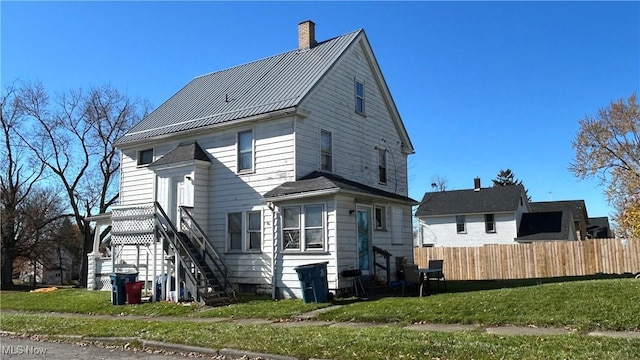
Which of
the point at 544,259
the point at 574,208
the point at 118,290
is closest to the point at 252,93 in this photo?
the point at 118,290

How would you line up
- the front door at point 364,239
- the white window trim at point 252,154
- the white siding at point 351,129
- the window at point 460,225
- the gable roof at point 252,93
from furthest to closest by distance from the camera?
1. the window at point 460,225
2. the gable roof at point 252,93
3. the white window trim at point 252,154
4. the white siding at point 351,129
5. the front door at point 364,239

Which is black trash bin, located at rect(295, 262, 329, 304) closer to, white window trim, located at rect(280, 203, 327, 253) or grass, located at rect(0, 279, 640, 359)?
grass, located at rect(0, 279, 640, 359)

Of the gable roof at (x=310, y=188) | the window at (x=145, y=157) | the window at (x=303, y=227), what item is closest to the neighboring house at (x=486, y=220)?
the gable roof at (x=310, y=188)

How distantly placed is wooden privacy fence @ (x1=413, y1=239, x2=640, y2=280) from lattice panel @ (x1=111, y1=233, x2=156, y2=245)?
1669 cm

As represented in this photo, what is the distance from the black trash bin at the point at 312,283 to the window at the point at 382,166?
Answer: 8133 millimetres

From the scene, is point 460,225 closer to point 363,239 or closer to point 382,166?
point 382,166

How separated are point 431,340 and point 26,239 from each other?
135ft

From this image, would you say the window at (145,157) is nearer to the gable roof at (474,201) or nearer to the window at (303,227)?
the window at (303,227)

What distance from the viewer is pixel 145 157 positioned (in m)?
22.2

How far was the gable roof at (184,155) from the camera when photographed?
19.4 meters

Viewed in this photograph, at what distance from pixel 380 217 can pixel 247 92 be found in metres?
7.21

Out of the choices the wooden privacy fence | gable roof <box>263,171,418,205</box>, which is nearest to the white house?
the wooden privacy fence

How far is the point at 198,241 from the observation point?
59.9 ft

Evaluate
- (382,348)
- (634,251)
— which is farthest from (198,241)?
(634,251)
